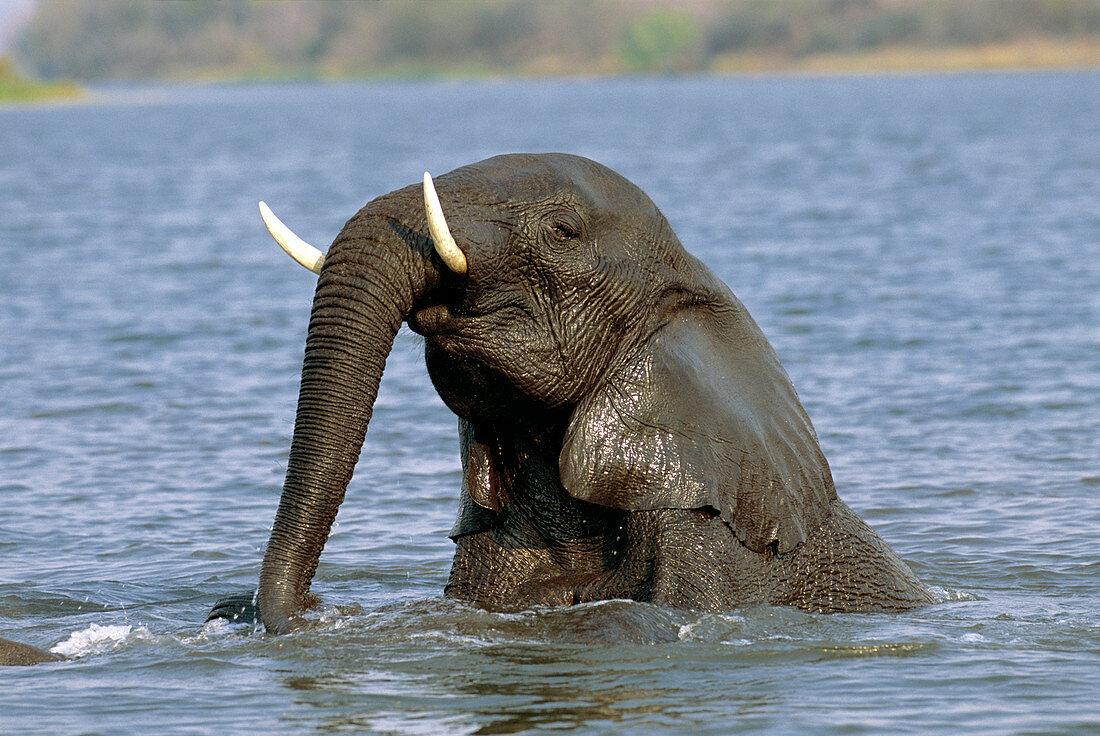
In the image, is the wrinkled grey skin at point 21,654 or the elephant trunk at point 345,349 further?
the wrinkled grey skin at point 21,654

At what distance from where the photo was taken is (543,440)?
692 centimetres

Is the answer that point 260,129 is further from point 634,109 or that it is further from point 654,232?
point 654,232

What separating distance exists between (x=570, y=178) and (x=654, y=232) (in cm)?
42

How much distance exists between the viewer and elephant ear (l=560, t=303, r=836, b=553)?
6.66 m

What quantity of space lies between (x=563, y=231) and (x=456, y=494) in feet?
17.4

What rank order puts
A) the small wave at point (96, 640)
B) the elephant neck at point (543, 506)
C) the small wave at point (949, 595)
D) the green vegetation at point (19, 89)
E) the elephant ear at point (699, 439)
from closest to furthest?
the elephant ear at point (699, 439) < the elephant neck at point (543, 506) < the small wave at point (96, 640) < the small wave at point (949, 595) < the green vegetation at point (19, 89)

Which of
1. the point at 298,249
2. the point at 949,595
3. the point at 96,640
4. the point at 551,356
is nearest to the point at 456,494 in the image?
the point at 949,595

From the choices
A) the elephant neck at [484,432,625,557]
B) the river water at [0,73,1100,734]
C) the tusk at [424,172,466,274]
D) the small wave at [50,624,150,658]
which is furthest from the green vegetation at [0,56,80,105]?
the tusk at [424,172,466,274]

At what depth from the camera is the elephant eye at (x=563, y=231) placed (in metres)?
6.59

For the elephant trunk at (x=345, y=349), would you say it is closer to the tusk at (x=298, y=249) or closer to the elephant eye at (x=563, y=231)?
the tusk at (x=298, y=249)

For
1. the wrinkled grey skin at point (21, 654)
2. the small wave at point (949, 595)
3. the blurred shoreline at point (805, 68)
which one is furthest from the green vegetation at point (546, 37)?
the wrinkled grey skin at point (21, 654)

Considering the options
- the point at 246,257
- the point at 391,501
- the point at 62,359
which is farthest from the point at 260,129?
the point at 391,501

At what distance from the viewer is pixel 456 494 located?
1170cm

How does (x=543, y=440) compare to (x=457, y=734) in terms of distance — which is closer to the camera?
(x=457, y=734)
